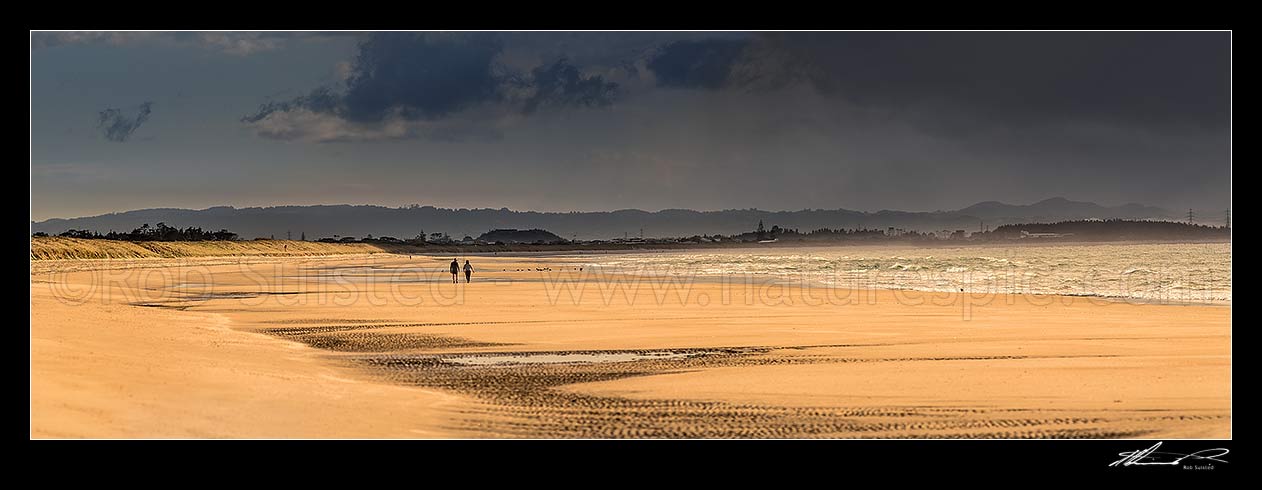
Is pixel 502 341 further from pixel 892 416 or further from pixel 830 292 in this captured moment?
pixel 830 292

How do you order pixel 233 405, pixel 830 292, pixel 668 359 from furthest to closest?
pixel 830 292 < pixel 668 359 < pixel 233 405
